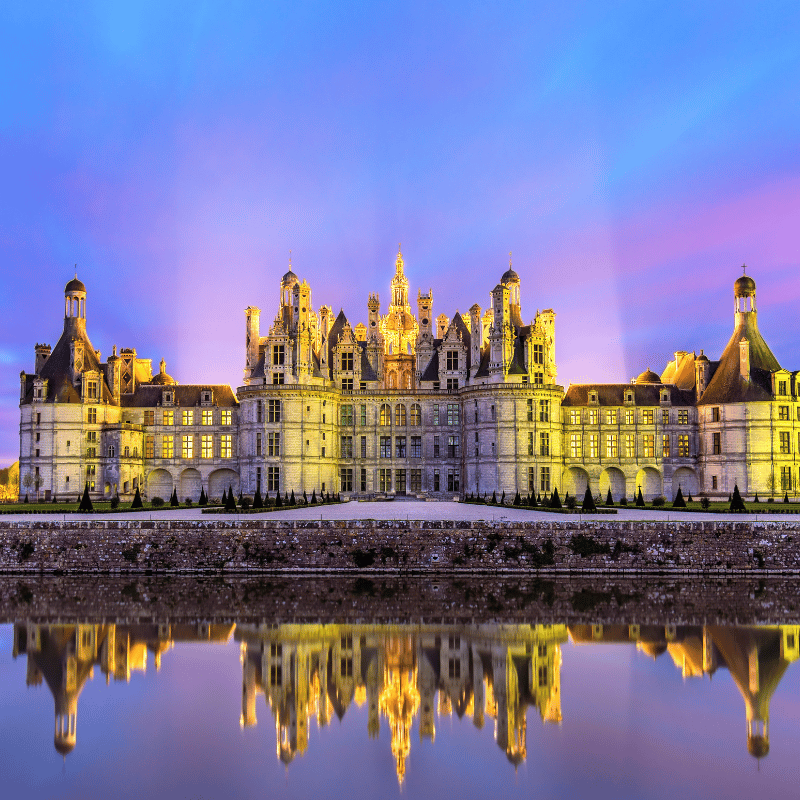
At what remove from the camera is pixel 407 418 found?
68125mm

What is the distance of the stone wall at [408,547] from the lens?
3409 cm

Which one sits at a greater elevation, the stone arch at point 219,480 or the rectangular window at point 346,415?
the rectangular window at point 346,415

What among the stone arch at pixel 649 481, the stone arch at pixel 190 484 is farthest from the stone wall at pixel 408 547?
the stone arch at pixel 190 484

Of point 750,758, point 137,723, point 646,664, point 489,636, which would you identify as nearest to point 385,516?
point 489,636

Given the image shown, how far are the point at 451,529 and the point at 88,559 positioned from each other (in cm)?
1466

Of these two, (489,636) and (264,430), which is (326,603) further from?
(264,430)

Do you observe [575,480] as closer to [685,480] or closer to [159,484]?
[685,480]

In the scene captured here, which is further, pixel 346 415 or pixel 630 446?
pixel 346 415

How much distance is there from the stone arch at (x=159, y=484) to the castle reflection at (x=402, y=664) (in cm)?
4337

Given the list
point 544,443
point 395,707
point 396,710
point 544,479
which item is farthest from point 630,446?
point 396,710

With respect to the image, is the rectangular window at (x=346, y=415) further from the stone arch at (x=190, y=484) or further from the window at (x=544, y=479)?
the window at (x=544, y=479)

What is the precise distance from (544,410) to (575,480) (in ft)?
23.4

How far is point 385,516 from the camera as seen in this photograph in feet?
134

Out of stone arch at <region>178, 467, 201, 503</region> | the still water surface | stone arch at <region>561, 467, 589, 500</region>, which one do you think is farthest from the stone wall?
stone arch at <region>178, 467, 201, 503</region>
